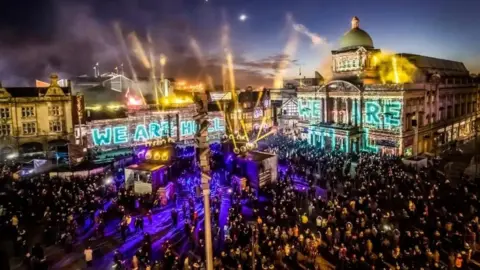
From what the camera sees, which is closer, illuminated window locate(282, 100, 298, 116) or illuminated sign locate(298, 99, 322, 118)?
illuminated sign locate(298, 99, 322, 118)

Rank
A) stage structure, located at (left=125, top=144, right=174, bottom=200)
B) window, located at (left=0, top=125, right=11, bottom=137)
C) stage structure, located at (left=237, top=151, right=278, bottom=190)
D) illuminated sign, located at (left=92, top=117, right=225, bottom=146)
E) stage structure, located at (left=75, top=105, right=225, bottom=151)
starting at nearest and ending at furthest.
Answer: stage structure, located at (left=125, top=144, right=174, bottom=200), stage structure, located at (left=237, top=151, right=278, bottom=190), window, located at (left=0, top=125, right=11, bottom=137), stage structure, located at (left=75, top=105, right=225, bottom=151), illuminated sign, located at (left=92, top=117, right=225, bottom=146)

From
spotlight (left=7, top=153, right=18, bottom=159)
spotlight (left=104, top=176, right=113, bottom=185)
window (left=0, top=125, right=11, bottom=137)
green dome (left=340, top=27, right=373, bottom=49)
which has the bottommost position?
spotlight (left=104, top=176, right=113, bottom=185)

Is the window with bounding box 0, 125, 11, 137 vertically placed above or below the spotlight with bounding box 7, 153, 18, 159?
above

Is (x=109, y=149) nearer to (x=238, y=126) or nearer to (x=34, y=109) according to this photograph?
(x=34, y=109)

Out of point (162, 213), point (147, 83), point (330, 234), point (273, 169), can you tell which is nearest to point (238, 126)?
point (147, 83)

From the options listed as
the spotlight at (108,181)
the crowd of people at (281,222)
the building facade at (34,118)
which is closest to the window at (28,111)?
the building facade at (34,118)

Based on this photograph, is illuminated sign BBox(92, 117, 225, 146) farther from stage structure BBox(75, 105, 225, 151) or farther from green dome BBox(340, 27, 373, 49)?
green dome BBox(340, 27, 373, 49)

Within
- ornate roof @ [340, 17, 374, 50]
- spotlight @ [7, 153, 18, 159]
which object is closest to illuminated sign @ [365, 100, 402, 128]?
ornate roof @ [340, 17, 374, 50]
